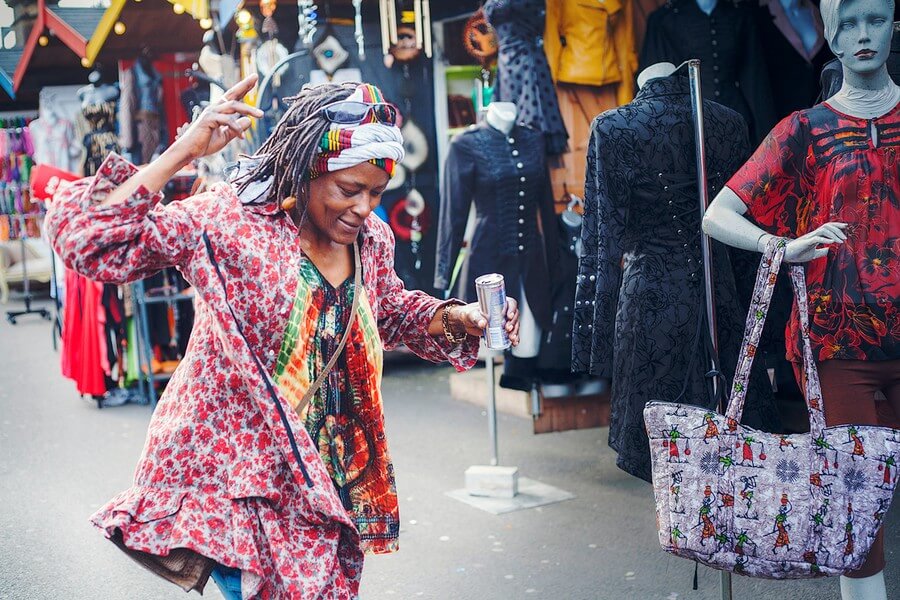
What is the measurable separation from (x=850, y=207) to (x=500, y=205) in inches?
111

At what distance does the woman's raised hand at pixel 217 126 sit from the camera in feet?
7.48

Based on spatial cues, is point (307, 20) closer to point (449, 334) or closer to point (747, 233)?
point (747, 233)

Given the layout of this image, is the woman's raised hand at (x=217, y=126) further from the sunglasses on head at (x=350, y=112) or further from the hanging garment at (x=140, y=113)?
the hanging garment at (x=140, y=113)

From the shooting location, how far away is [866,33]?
10.1 ft

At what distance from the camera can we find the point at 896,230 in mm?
3049

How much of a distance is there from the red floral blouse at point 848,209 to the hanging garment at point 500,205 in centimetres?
258

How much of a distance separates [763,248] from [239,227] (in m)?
1.53

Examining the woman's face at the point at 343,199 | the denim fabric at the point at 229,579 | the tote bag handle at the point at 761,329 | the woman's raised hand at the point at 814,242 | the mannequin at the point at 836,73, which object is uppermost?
the mannequin at the point at 836,73

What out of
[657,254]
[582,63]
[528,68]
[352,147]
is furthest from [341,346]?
[582,63]

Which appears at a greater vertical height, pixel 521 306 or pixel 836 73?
pixel 836 73

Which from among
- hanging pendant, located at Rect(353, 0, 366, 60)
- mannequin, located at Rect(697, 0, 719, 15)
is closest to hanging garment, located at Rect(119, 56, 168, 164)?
hanging pendant, located at Rect(353, 0, 366, 60)

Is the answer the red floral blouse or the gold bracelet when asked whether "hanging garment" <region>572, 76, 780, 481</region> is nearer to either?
the red floral blouse

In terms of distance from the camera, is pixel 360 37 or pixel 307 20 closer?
pixel 307 20

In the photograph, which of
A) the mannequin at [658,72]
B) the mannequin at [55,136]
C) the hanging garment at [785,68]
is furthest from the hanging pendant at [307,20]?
the mannequin at [55,136]
